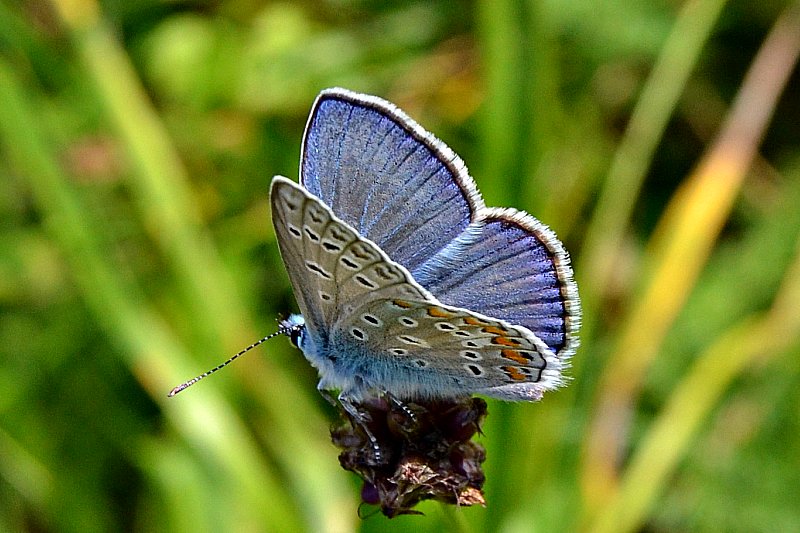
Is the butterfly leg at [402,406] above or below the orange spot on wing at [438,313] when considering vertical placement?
below

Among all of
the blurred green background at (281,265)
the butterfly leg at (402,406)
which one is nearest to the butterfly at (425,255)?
the butterfly leg at (402,406)

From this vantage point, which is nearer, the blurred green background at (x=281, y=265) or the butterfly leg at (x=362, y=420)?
the butterfly leg at (x=362, y=420)

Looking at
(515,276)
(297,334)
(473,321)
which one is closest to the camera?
(473,321)

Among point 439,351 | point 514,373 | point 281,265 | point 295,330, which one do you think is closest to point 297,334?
point 295,330

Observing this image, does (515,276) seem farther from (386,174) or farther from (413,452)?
(413,452)

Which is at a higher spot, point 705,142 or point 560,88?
point 560,88

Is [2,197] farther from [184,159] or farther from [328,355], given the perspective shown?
[328,355]

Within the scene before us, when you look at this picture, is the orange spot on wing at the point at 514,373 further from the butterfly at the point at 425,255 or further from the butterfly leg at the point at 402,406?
the butterfly leg at the point at 402,406

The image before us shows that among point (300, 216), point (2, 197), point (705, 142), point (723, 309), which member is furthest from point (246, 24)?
point (300, 216)
